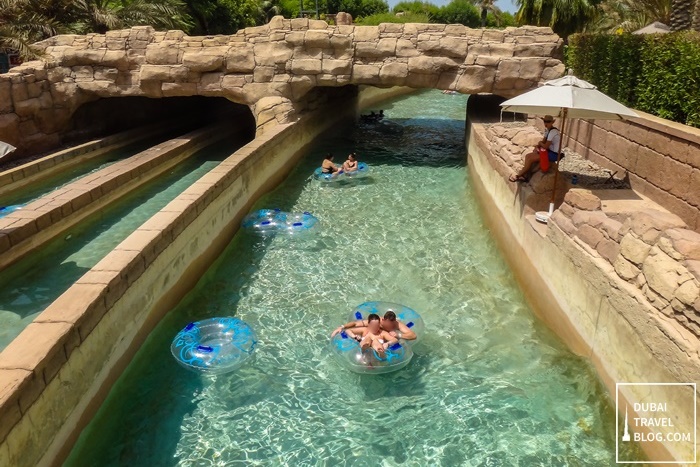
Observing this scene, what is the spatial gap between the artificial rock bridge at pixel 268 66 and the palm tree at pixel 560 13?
11.5 metres

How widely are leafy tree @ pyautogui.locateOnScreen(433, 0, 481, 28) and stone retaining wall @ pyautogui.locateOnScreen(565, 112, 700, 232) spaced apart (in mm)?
50032

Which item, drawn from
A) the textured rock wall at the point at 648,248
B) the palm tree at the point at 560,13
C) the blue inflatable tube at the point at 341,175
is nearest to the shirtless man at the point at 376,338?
the textured rock wall at the point at 648,248

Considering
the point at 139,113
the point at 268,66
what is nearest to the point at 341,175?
the point at 268,66

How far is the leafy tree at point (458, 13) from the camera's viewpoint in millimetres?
55969

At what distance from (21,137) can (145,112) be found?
204 inches

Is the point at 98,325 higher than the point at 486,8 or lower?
lower

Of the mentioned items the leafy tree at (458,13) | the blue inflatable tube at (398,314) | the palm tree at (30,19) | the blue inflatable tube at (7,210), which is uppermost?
the leafy tree at (458,13)

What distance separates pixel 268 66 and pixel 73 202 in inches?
306

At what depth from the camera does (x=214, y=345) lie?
694cm

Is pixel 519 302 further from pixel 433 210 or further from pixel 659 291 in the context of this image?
pixel 433 210

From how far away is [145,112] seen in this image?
67.9ft

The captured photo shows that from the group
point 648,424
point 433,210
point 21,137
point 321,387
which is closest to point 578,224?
point 648,424

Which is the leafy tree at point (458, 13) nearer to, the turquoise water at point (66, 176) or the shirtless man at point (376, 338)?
the turquoise water at point (66, 176)

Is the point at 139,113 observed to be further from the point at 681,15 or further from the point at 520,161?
the point at 681,15
